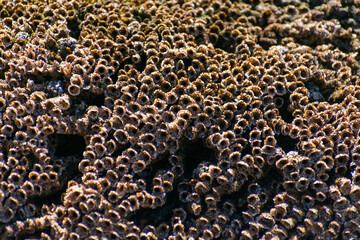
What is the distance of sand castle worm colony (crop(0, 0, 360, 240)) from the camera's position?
3.09 m

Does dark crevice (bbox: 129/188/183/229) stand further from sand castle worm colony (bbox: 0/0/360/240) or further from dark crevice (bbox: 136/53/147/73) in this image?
dark crevice (bbox: 136/53/147/73)

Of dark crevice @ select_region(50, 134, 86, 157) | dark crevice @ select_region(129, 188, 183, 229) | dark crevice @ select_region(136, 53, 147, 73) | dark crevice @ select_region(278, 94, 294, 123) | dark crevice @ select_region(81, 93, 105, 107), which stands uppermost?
dark crevice @ select_region(136, 53, 147, 73)

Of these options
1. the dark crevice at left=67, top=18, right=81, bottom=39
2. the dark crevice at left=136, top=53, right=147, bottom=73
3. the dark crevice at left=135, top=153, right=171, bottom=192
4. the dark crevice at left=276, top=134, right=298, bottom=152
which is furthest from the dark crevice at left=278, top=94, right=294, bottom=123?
the dark crevice at left=67, top=18, right=81, bottom=39

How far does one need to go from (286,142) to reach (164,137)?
113 cm

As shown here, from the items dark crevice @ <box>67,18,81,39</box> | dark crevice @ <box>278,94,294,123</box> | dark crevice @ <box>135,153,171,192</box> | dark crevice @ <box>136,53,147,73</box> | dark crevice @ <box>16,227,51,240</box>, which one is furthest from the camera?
dark crevice @ <box>67,18,81,39</box>

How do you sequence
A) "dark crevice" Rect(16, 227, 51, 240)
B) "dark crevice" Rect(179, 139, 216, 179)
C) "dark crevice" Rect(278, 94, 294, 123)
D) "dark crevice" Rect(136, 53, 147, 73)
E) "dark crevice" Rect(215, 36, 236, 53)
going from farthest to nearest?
1. "dark crevice" Rect(215, 36, 236, 53)
2. "dark crevice" Rect(136, 53, 147, 73)
3. "dark crevice" Rect(278, 94, 294, 123)
4. "dark crevice" Rect(179, 139, 216, 179)
5. "dark crevice" Rect(16, 227, 51, 240)

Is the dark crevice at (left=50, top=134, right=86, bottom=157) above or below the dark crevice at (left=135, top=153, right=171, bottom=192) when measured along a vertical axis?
above

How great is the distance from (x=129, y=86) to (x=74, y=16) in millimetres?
1109

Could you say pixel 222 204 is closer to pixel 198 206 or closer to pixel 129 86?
pixel 198 206

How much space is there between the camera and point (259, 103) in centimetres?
340

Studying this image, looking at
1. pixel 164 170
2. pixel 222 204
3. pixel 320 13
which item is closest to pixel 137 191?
pixel 164 170

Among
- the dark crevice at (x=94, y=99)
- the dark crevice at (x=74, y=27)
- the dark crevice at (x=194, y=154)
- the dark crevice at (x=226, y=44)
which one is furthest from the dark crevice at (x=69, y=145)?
the dark crevice at (x=226, y=44)

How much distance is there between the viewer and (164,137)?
127 inches

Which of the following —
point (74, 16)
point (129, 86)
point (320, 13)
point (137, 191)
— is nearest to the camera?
point (137, 191)
